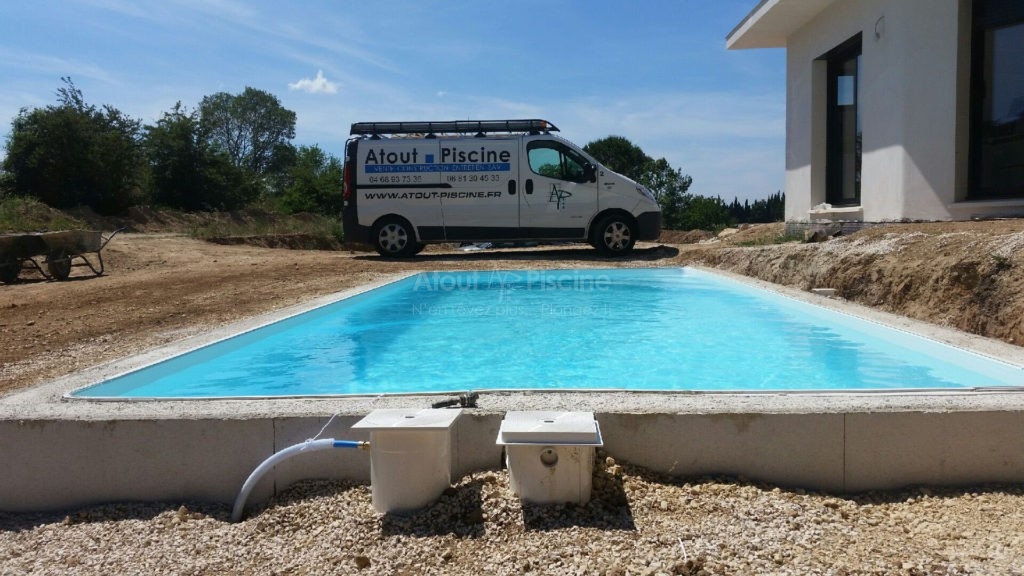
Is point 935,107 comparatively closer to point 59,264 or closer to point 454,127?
point 454,127

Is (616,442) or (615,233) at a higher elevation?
(615,233)

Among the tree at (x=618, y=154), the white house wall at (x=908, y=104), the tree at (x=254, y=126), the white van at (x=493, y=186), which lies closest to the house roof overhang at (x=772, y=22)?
the white house wall at (x=908, y=104)

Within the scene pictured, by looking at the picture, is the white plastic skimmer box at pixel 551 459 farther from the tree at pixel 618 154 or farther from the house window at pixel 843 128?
the tree at pixel 618 154

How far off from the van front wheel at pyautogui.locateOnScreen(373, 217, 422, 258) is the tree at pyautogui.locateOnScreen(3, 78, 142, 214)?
51.2 ft

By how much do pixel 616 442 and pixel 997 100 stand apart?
8361mm

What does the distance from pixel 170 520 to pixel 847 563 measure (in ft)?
7.85

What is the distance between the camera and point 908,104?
883 centimetres

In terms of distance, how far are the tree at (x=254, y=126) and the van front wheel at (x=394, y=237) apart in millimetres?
56341

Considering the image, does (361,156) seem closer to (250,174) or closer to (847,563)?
(847,563)

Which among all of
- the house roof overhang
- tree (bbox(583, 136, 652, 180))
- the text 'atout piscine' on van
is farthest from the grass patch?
tree (bbox(583, 136, 652, 180))

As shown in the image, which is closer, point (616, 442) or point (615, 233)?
point (616, 442)

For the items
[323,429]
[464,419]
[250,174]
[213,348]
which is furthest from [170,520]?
[250,174]

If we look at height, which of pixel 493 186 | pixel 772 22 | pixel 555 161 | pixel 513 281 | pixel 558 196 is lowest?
pixel 513 281

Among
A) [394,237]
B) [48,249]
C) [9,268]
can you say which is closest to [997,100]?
[394,237]
